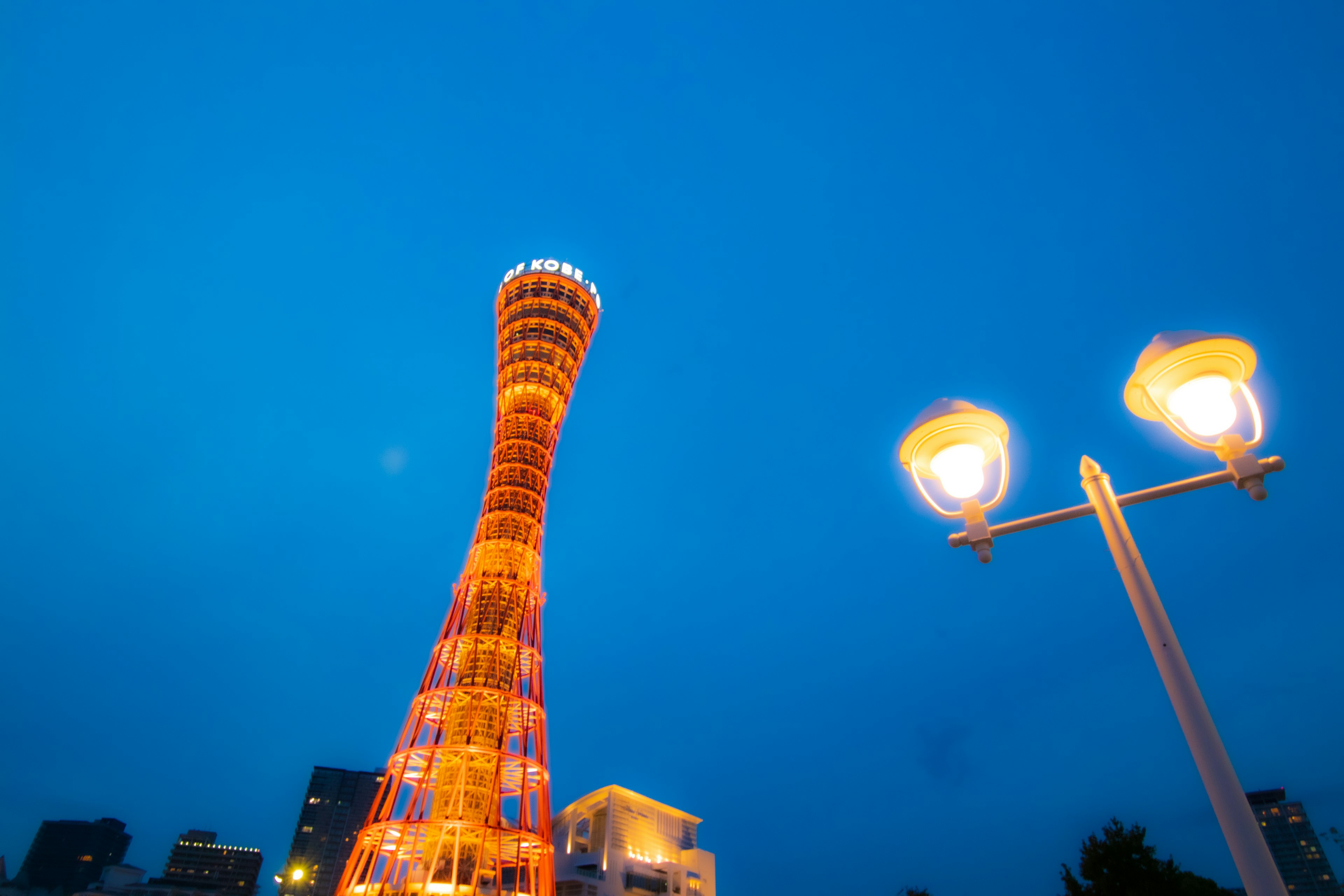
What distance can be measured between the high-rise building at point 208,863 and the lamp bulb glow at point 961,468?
186061 millimetres

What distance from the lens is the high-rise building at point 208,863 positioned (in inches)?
5965

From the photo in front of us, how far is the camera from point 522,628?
39312 mm

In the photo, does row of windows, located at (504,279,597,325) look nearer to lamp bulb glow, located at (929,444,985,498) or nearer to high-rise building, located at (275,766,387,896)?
lamp bulb glow, located at (929,444,985,498)

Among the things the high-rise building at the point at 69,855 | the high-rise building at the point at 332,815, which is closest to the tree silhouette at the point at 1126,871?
the high-rise building at the point at 332,815

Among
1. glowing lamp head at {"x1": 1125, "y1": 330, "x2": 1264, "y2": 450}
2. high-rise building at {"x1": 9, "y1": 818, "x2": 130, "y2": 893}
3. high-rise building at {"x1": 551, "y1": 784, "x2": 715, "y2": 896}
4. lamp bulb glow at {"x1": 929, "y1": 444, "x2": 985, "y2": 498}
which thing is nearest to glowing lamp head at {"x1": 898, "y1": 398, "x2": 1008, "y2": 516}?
lamp bulb glow at {"x1": 929, "y1": 444, "x2": 985, "y2": 498}

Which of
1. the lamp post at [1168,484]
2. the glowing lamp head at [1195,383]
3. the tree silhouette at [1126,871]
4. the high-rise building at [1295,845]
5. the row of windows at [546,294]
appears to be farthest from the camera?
the high-rise building at [1295,845]

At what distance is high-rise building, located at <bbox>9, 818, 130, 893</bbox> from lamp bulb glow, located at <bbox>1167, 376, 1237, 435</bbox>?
650 feet

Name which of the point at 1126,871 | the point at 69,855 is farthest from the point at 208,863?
the point at 1126,871

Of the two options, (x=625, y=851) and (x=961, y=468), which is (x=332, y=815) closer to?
(x=625, y=851)

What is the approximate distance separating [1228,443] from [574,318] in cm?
4932

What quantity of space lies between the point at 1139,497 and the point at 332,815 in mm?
177551

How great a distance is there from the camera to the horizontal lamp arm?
4.20 m

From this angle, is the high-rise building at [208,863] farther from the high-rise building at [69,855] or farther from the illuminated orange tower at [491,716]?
the illuminated orange tower at [491,716]

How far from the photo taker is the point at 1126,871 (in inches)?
1277
